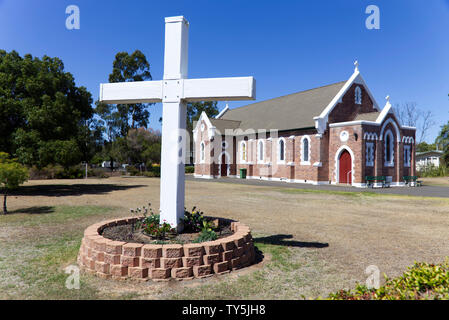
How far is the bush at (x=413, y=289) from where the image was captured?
2.62 metres

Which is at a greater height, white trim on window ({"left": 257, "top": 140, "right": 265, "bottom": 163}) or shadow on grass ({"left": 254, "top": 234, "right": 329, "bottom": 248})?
white trim on window ({"left": 257, "top": 140, "right": 265, "bottom": 163})

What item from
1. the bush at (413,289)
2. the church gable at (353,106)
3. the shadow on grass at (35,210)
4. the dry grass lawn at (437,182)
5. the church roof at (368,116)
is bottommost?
the shadow on grass at (35,210)

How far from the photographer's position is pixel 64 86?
19.2m

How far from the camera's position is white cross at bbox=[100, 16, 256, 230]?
561 centimetres

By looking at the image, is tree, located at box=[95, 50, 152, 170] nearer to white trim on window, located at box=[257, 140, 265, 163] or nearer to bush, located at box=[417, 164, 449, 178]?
white trim on window, located at box=[257, 140, 265, 163]

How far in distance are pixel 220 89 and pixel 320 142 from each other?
22062 mm

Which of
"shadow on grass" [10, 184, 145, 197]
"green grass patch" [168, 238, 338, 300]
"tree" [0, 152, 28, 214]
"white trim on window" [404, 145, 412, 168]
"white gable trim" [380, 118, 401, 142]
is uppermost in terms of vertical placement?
"white gable trim" [380, 118, 401, 142]

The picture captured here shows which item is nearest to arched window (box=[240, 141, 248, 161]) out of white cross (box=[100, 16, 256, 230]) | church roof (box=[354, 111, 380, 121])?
church roof (box=[354, 111, 380, 121])

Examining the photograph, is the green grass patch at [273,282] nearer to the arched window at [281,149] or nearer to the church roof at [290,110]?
the church roof at [290,110]

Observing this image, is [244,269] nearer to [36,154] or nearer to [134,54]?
[36,154]

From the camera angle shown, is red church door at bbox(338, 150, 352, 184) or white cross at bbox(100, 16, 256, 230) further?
red church door at bbox(338, 150, 352, 184)

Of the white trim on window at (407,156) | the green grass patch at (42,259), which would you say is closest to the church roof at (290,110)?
the white trim on window at (407,156)

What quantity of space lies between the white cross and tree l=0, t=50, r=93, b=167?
12.8 m

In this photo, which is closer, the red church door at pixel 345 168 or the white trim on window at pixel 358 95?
the red church door at pixel 345 168
